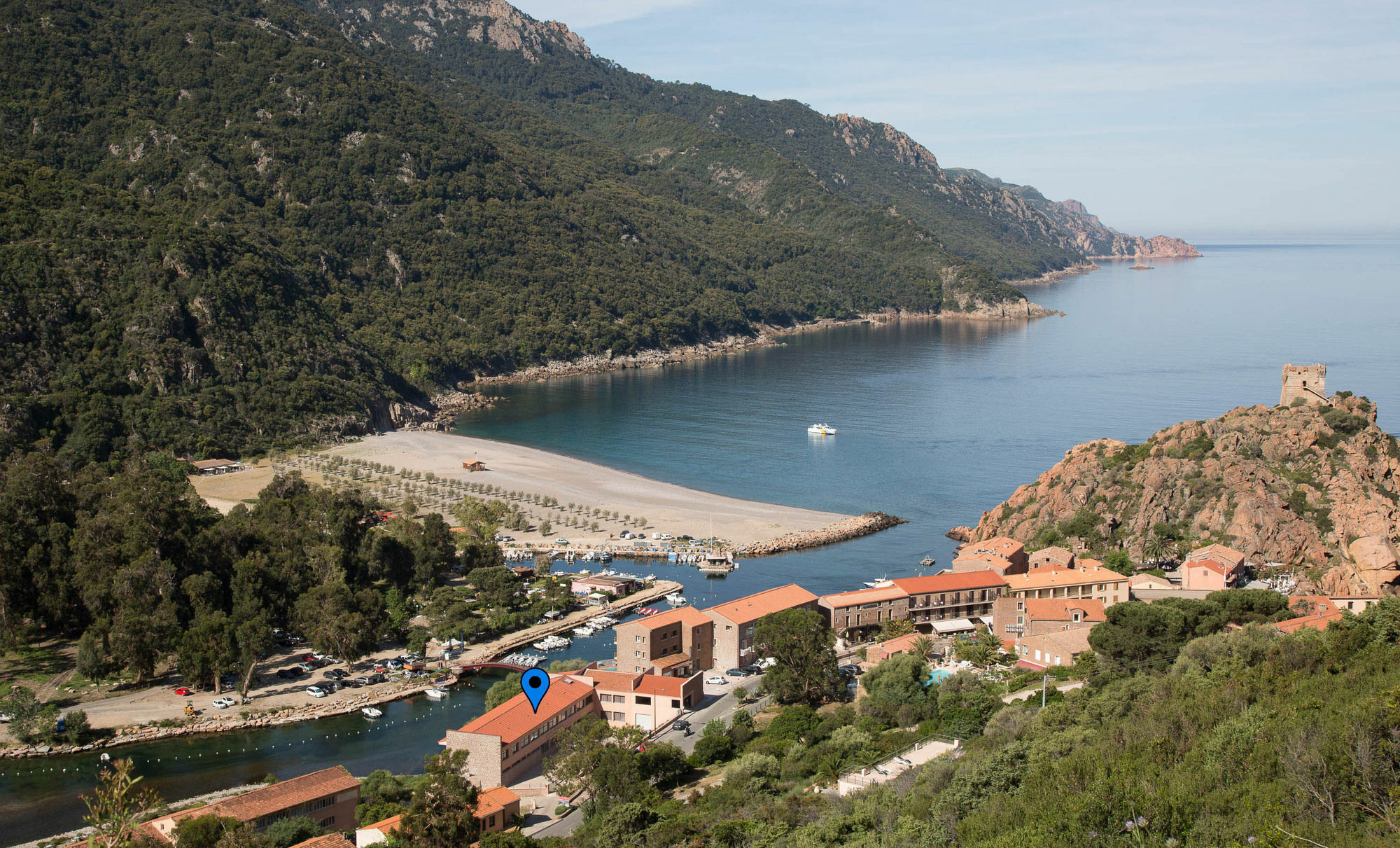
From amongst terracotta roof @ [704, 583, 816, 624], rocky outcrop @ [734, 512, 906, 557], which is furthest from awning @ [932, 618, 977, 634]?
rocky outcrop @ [734, 512, 906, 557]

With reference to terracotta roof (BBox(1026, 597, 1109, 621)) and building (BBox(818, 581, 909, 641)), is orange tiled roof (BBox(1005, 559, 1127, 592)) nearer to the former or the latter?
terracotta roof (BBox(1026, 597, 1109, 621))

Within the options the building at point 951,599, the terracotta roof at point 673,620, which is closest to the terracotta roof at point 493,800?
the terracotta roof at point 673,620

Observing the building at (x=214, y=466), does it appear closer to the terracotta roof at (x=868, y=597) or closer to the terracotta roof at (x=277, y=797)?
the terracotta roof at (x=868, y=597)

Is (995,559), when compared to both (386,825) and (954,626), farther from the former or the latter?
(386,825)

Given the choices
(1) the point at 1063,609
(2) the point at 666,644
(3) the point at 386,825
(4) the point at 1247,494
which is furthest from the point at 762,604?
(4) the point at 1247,494

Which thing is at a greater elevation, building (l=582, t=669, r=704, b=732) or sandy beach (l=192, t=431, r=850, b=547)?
sandy beach (l=192, t=431, r=850, b=547)
